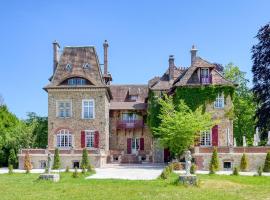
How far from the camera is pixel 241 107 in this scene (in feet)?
160

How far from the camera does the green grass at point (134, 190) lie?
55.5 ft

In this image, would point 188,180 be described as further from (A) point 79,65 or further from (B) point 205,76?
(A) point 79,65

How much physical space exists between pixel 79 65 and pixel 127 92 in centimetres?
1275

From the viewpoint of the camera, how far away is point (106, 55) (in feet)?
151

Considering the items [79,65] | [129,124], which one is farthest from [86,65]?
[129,124]

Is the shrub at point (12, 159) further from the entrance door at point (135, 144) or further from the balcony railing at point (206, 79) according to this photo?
the balcony railing at point (206, 79)

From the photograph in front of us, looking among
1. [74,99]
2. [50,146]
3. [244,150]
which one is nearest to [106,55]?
[74,99]

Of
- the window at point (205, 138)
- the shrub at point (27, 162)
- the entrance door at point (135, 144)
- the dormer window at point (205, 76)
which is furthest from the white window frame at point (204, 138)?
the shrub at point (27, 162)

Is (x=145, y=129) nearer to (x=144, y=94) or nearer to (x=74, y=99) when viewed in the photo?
(x=144, y=94)

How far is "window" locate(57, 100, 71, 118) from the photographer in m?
41.0

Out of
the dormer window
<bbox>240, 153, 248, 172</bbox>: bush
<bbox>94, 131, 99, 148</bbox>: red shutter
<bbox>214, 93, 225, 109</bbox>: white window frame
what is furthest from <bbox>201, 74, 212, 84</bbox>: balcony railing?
<bbox>94, 131, 99, 148</bbox>: red shutter

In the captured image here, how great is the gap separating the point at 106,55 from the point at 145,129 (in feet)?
30.8

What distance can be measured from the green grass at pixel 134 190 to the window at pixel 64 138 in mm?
18628

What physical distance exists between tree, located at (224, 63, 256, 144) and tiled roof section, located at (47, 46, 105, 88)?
632 inches
